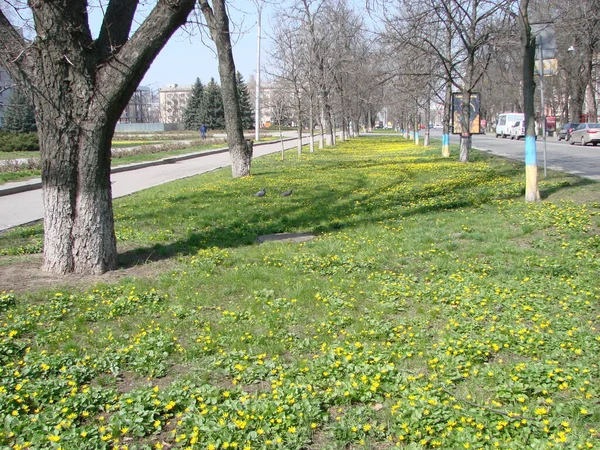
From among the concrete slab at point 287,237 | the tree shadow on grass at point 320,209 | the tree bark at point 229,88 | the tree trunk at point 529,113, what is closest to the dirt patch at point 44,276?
the tree shadow on grass at point 320,209

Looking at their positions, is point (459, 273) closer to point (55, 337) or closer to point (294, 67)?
point (55, 337)

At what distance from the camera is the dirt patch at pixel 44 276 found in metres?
6.08

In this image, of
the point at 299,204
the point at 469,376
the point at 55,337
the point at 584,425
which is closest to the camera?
the point at 584,425

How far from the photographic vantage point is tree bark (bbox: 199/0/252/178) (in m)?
16.3

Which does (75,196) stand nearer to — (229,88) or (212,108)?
(229,88)

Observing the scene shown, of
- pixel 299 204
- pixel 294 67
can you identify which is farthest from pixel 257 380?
pixel 294 67

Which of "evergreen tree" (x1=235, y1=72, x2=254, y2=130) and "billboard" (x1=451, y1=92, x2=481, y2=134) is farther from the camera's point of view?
"evergreen tree" (x1=235, y1=72, x2=254, y2=130)

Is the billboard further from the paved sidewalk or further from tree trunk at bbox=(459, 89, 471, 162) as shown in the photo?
the paved sidewalk

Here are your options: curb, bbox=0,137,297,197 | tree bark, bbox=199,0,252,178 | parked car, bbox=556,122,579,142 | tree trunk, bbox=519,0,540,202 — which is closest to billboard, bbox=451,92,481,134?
tree bark, bbox=199,0,252,178

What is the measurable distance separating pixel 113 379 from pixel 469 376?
2591 millimetres

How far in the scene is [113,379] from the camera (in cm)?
405

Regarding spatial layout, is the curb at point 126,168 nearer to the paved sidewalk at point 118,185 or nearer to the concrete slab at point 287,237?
the paved sidewalk at point 118,185

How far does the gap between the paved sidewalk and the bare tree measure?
187 inches

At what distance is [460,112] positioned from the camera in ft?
78.4
